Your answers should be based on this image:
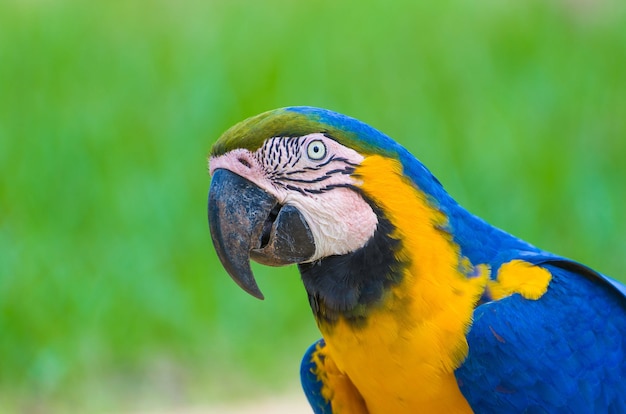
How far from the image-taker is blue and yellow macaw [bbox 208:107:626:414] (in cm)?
153

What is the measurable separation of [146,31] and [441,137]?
5.84 ft

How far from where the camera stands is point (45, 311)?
368cm

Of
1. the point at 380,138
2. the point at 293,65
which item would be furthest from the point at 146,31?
the point at 380,138

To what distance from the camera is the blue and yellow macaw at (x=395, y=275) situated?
60.2 inches

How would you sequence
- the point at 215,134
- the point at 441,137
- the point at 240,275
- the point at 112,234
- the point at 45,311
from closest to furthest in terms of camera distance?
the point at 240,275 < the point at 45,311 < the point at 112,234 < the point at 215,134 < the point at 441,137

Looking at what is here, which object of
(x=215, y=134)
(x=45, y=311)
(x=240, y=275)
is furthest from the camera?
(x=215, y=134)

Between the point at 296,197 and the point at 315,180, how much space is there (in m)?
0.05

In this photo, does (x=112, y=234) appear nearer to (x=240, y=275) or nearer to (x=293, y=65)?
(x=293, y=65)

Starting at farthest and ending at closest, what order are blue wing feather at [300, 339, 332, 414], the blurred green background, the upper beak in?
the blurred green background
blue wing feather at [300, 339, 332, 414]
the upper beak

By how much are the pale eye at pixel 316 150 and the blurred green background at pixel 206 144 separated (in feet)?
7.42

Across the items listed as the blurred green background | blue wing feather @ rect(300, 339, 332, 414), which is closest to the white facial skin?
blue wing feather @ rect(300, 339, 332, 414)

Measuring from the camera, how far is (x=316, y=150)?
1.53 metres

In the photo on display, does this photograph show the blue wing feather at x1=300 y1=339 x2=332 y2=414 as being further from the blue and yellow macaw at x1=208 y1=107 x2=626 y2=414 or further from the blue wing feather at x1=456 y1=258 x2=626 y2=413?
the blue wing feather at x1=456 y1=258 x2=626 y2=413

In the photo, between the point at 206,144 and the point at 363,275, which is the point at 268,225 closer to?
the point at 363,275
